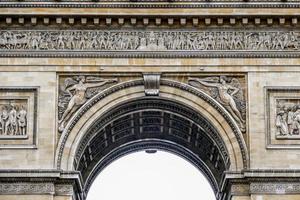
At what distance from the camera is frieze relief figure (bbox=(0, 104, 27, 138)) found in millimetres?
29891

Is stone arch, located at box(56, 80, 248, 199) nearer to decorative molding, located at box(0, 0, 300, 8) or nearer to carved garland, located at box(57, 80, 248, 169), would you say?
carved garland, located at box(57, 80, 248, 169)

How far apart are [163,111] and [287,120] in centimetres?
355

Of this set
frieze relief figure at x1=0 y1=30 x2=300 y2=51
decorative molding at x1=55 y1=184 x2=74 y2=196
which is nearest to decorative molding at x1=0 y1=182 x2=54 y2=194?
decorative molding at x1=55 y1=184 x2=74 y2=196

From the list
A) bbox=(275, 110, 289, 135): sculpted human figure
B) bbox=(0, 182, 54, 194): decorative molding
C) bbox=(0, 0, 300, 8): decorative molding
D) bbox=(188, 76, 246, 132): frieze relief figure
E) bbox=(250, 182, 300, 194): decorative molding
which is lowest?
bbox=(250, 182, 300, 194): decorative molding

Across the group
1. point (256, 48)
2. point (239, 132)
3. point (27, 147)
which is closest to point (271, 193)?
point (239, 132)

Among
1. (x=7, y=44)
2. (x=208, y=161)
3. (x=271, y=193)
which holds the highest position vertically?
(x=7, y=44)

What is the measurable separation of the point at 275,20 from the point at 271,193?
16.0 ft

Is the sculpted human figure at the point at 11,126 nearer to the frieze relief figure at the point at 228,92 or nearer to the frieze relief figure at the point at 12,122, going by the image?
the frieze relief figure at the point at 12,122

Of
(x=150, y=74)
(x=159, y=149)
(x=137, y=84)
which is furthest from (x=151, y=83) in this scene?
(x=159, y=149)

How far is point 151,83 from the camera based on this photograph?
3033cm

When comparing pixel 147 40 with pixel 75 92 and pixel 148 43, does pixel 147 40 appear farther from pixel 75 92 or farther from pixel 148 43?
pixel 75 92

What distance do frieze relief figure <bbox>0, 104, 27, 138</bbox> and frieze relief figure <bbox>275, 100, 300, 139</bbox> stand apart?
22.4ft

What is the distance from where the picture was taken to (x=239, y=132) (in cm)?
2995

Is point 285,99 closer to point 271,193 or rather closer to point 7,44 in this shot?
point 271,193
